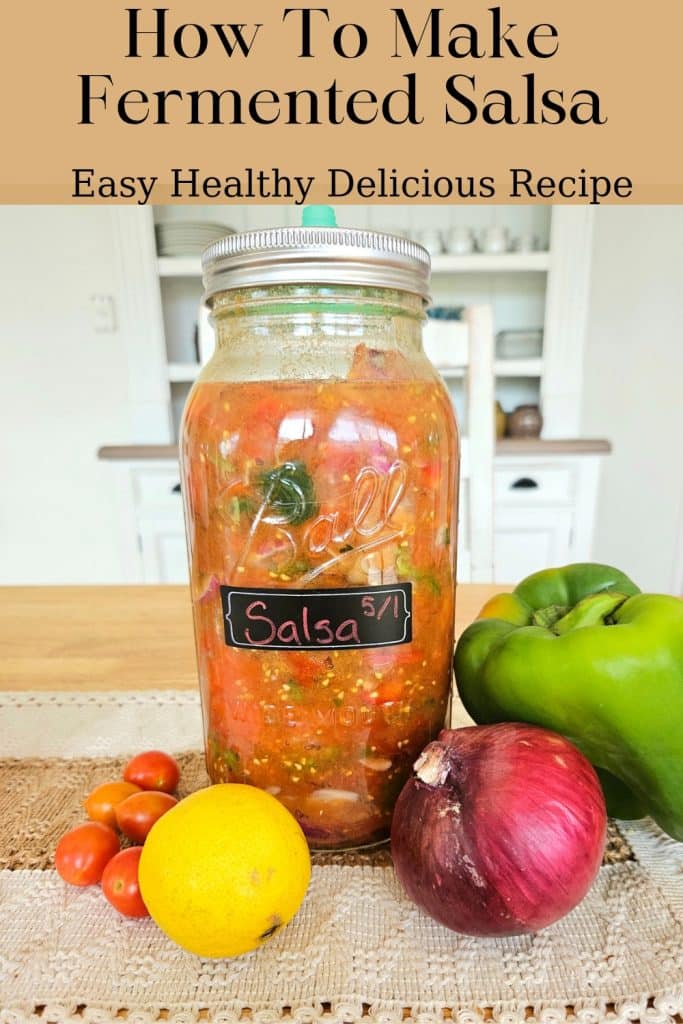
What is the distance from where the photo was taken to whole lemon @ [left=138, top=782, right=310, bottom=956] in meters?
0.37

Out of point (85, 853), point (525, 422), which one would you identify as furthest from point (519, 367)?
point (85, 853)

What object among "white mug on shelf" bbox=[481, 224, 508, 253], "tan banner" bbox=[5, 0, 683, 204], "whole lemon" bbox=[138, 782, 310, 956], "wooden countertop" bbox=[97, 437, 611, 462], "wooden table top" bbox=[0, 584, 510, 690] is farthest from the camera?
"white mug on shelf" bbox=[481, 224, 508, 253]

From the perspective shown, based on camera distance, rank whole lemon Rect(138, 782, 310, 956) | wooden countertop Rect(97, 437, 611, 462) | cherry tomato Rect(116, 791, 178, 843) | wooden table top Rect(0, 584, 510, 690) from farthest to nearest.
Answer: wooden countertop Rect(97, 437, 611, 462), wooden table top Rect(0, 584, 510, 690), cherry tomato Rect(116, 791, 178, 843), whole lemon Rect(138, 782, 310, 956)

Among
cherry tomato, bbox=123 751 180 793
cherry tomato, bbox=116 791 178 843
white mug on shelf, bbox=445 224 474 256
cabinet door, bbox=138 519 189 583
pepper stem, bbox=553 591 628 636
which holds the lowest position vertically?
cabinet door, bbox=138 519 189 583

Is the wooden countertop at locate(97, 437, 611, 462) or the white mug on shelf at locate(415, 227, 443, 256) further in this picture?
the white mug on shelf at locate(415, 227, 443, 256)

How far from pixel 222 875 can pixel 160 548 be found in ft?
5.70

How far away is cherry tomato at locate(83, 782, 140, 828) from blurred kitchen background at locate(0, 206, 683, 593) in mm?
1490

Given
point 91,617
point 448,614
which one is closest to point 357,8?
point 91,617

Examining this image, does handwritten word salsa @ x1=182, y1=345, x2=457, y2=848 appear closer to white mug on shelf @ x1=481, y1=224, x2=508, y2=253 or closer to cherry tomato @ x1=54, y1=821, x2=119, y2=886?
cherry tomato @ x1=54, y1=821, x2=119, y2=886

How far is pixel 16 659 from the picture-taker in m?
0.84

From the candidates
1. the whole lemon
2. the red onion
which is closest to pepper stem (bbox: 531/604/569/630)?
the red onion

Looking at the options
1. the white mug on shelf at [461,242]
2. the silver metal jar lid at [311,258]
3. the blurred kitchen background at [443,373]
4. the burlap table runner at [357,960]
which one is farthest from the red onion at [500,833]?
the white mug on shelf at [461,242]

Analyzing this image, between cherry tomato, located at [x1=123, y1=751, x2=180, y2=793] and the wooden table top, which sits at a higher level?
cherry tomato, located at [x1=123, y1=751, x2=180, y2=793]

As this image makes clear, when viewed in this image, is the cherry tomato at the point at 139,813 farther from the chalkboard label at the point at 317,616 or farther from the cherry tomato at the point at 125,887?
the chalkboard label at the point at 317,616
